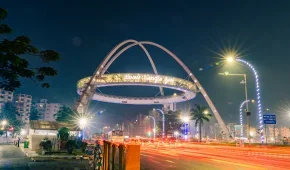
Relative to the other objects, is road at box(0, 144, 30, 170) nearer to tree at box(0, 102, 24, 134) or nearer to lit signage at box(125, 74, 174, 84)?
lit signage at box(125, 74, 174, 84)

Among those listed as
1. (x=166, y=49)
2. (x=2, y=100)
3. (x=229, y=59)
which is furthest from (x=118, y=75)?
(x=2, y=100)

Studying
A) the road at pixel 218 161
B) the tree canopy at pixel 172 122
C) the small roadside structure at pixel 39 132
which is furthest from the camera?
the tree canopy at pixel 172 122

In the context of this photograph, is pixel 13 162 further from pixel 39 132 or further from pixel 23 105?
pixel 23 105

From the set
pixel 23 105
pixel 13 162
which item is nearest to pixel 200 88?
pixel 13 162

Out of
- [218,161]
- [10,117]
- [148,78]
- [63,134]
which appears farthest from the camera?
→ [10,117]

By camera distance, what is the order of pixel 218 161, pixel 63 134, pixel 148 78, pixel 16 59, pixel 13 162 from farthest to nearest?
pixel 148 78 → pixel 63 134 → pixel 218 161 → pixel 13 162 → pixel 16 59

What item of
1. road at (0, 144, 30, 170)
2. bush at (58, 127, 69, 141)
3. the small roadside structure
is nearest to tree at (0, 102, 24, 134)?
the small roadside structure

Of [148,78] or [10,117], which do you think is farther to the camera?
[10,117]

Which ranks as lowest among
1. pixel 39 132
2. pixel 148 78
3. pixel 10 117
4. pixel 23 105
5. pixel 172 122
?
pixel 39 132

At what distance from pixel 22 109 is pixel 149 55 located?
103m

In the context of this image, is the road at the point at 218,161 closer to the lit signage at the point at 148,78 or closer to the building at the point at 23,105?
the lit signage at the point at 148,78

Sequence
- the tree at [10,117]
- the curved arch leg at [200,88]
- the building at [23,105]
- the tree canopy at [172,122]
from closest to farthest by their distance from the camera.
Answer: the curved arch leg at [200,88] → the tree canopy at [172,122] → the tree at [10,117] → the building at [23,105]

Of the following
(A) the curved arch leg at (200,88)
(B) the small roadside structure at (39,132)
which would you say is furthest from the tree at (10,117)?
(B) the small roadside structure at (39,132)

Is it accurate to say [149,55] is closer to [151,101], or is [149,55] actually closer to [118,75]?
[151,101]
